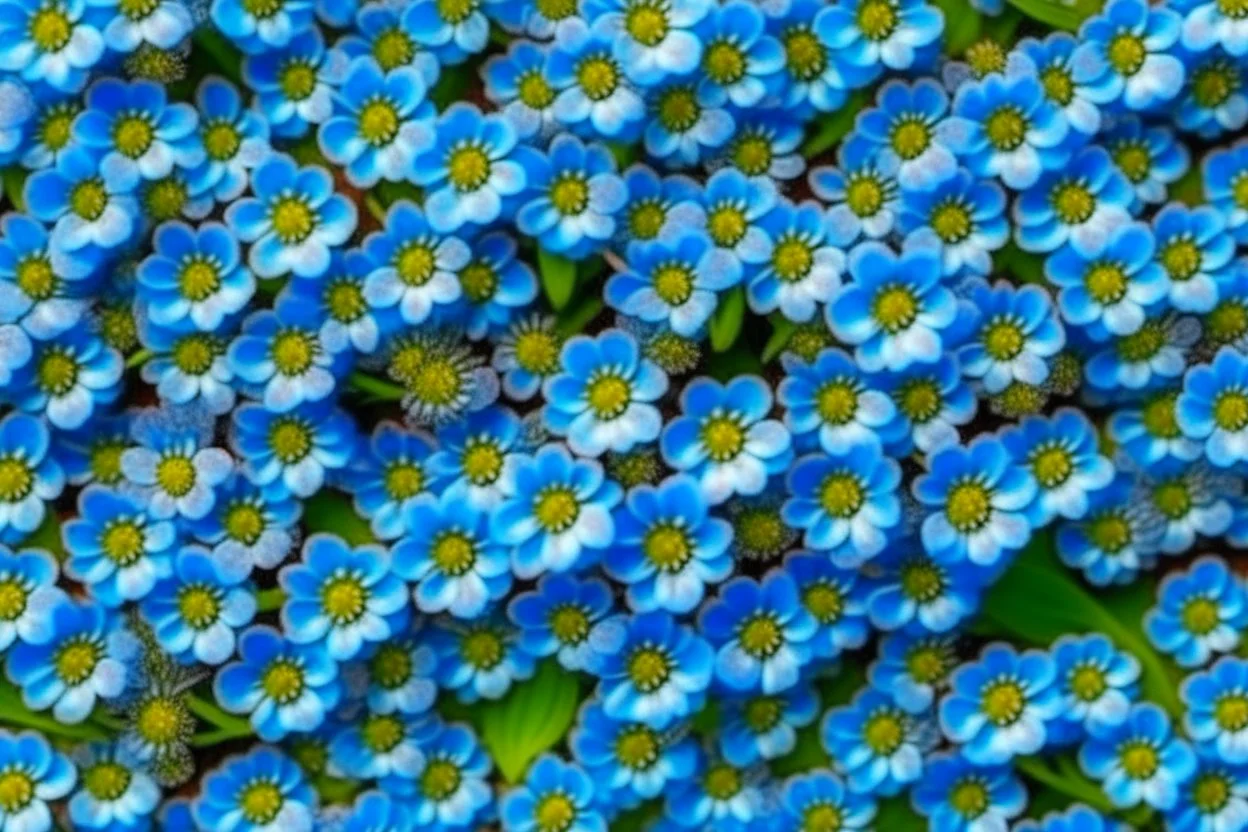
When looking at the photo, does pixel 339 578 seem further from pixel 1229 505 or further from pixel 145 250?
pixel 1229 505

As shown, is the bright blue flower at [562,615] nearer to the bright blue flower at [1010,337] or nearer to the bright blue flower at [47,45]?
the bright blue flower at [1010,337]

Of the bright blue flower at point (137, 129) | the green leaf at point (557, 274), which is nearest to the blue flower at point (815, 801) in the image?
the green leaf at point (557, 274)

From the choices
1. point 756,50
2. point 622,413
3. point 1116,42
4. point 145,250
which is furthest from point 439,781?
point 1116,42

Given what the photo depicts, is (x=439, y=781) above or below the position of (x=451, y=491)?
below

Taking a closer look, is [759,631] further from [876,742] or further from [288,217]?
[288,217]

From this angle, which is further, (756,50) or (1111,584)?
(1111,584)

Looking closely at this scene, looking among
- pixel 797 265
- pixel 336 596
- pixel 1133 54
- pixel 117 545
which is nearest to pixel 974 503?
pixel 797 265
